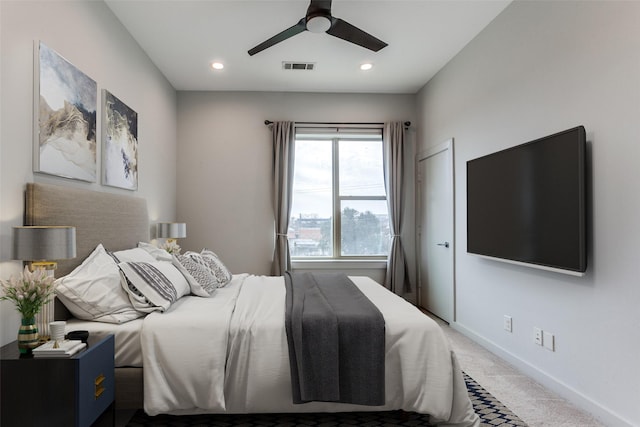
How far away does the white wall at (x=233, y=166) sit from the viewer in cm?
480

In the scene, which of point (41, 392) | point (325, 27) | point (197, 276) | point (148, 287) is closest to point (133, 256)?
point (197, 276)

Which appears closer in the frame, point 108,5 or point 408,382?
point 408,382

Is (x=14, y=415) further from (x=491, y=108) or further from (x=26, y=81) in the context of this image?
(x=491, y=108)

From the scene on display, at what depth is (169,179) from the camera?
4.52 m

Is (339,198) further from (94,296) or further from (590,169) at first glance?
(94,296)

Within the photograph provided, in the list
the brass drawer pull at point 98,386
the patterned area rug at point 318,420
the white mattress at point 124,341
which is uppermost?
the white mattress at point 124,341

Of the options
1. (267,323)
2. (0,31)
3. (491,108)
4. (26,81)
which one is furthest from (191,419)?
(491,108)

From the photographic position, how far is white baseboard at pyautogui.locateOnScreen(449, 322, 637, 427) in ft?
6.72

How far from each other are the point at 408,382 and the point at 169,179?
372 centimetres

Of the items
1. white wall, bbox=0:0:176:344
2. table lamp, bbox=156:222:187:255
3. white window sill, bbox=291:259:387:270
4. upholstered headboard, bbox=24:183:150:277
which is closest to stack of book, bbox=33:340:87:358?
white wall, bbox=0:0:176:344

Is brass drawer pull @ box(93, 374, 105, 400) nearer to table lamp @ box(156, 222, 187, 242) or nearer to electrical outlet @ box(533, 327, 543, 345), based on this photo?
table lamp @ box(156, 222, 187, 242)

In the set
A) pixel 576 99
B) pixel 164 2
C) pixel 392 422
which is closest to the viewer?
pixel 392 422

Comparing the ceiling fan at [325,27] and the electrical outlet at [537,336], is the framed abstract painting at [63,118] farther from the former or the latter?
the electrical outlet at [537,336]

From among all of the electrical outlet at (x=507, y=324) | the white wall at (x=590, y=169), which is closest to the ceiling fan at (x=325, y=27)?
the white wall at (x=590, y=169)
